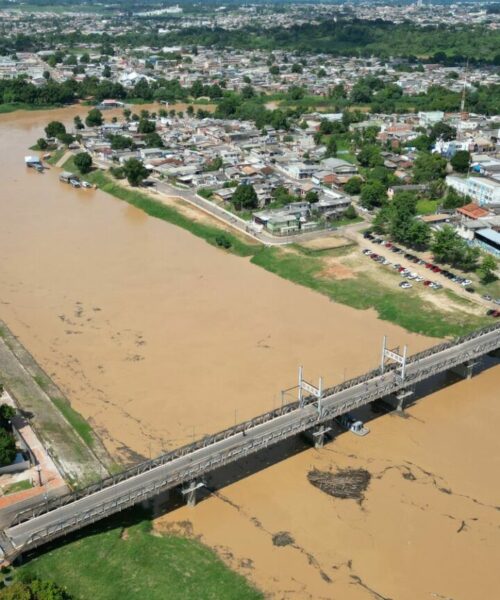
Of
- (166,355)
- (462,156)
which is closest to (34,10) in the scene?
(462,156)

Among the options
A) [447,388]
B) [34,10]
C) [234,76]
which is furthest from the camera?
[34,10]

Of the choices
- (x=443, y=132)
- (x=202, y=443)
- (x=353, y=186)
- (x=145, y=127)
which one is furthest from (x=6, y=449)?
(x=443, y=132)

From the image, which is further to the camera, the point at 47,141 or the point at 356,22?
the point at 356,22

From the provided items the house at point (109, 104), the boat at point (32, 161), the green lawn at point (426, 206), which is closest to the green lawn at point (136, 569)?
the green lawn at point (426, 206)

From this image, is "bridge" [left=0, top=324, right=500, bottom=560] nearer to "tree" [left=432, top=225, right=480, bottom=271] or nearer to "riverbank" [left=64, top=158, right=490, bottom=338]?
"riverbank" [left=64, top=158, right=490, bottom=338]

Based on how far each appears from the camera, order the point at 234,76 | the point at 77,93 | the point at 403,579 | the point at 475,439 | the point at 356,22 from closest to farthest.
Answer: the point at 403,579, the point at 475,439, the point at 77,93, the point at 234,76, the point at 356,22

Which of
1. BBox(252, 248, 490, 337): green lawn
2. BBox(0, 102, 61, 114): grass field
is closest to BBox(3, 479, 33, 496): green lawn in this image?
BBox(252, 248, 490, 337): green lawn

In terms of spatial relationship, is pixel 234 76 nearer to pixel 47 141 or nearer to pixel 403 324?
pixel 47 141
